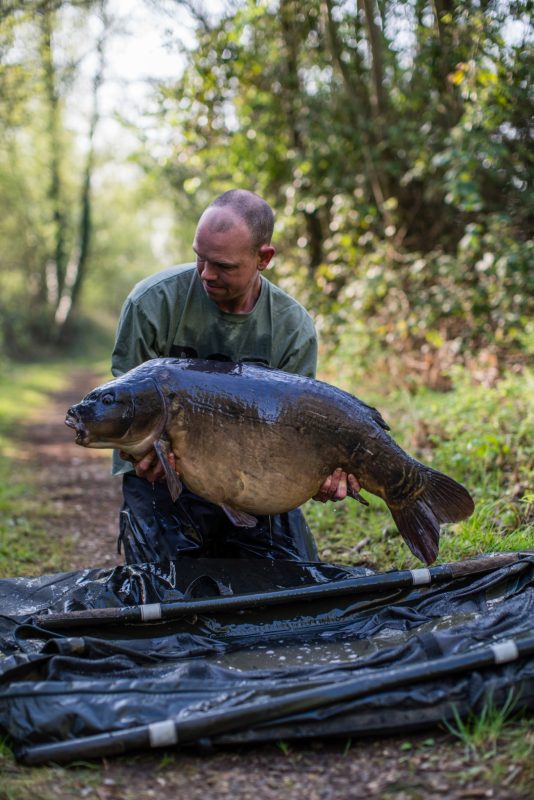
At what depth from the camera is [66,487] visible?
6.79 m

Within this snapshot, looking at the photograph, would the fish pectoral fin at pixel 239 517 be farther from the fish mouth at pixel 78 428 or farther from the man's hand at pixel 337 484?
the fish mouth at pixel 78 428

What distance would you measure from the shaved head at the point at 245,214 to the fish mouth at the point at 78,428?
980 millimetres

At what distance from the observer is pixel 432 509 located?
3086mm

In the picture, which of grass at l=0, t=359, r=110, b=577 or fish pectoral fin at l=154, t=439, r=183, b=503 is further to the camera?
grass at l=0, t=359, r=110, b=577

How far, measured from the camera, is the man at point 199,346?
3475 mm

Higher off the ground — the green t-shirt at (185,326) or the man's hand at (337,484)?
the green t-shirt at (185,326)

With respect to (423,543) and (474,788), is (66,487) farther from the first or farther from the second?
(474,788)

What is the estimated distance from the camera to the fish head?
2.81 meters

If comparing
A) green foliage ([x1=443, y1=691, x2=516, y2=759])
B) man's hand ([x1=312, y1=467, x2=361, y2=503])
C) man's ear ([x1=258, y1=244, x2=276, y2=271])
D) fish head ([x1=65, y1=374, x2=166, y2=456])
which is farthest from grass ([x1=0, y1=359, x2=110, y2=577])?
green foliage ([x1=443, y1=691, x2=516, y2=759])

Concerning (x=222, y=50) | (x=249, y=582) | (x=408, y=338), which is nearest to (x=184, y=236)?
(x=222, y=50)

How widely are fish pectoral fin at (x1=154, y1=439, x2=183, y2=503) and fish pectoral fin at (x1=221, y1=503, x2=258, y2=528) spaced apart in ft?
0.75

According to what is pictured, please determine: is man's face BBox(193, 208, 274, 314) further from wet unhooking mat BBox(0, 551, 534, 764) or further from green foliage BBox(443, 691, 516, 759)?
green foliage BBox(443, 691, 516, 759)

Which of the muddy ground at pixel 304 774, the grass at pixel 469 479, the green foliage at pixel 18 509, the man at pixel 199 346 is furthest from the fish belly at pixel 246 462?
the green foliage at pixel 18 509

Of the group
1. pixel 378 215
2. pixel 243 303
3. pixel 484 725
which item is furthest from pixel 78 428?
pixel 378 215
